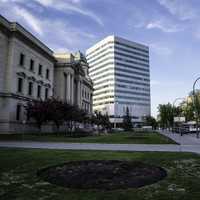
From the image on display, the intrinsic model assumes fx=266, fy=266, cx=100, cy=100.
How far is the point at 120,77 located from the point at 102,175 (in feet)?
438

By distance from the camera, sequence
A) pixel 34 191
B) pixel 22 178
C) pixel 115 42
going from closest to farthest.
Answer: pixel 34 191 → pixel 22 178 → pixel 115 42

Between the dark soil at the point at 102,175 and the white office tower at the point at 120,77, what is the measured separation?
415 feet

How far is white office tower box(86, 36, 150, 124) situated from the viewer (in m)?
140

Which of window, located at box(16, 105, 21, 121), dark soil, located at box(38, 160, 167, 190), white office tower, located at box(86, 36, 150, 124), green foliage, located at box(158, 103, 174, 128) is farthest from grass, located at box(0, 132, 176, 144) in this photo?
white office tower, located at box(86, 36, 150, 124)

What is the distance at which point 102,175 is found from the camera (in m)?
8.98

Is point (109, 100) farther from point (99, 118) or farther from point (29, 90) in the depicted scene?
point (29, 90)

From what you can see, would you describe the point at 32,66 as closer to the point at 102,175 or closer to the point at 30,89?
the point at 30,89

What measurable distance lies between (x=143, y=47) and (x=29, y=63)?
114895mm

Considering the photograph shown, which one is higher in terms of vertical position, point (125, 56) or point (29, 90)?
point (125, 56)

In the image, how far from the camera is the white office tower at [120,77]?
458 ft

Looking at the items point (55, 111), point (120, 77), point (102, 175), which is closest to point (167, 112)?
point (120, 77)

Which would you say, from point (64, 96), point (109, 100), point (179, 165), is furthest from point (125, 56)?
point (179, 165)

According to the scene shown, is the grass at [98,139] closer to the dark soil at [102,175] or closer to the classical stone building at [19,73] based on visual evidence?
the classical stone building at [19,73]

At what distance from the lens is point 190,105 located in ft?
244
